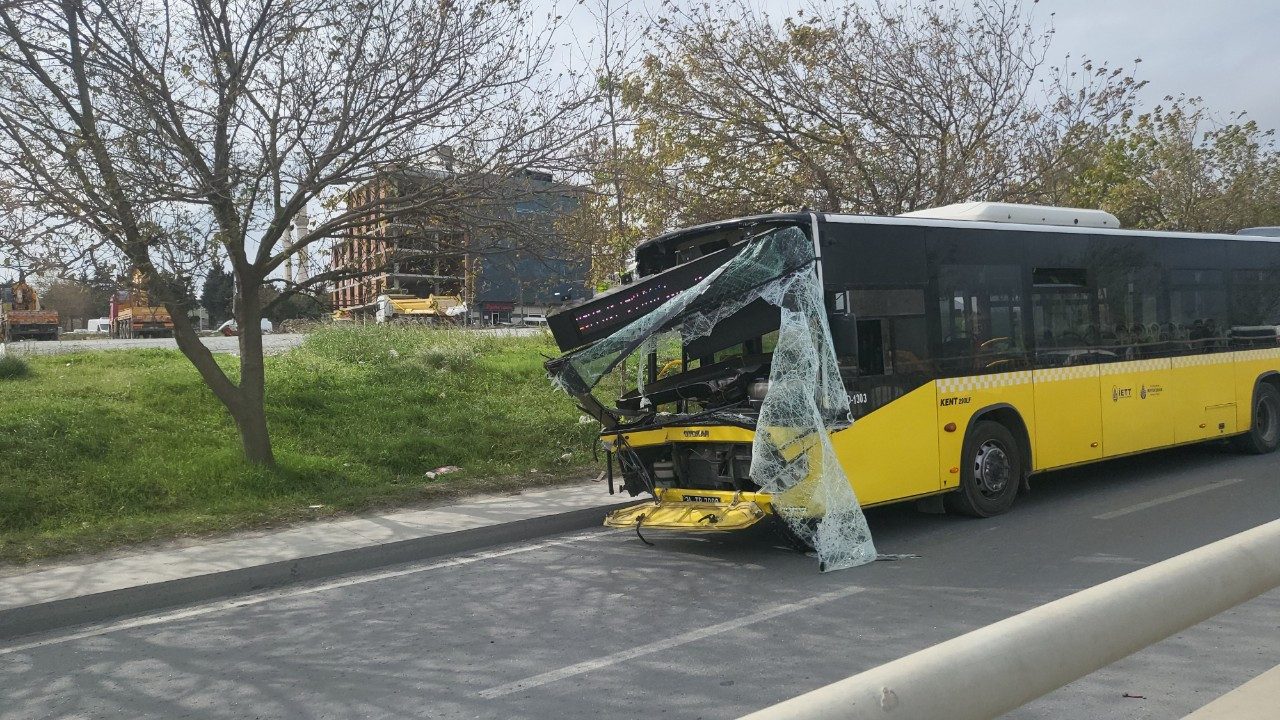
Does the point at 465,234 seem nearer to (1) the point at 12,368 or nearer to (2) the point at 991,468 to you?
(2) the point at 991,468

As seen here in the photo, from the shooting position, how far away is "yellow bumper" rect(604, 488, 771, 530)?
7.63 metres

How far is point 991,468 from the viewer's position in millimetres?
9414

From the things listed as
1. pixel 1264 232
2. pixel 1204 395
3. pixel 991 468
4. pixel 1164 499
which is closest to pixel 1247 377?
pixel 1204 395

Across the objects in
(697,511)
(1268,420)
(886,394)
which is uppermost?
(886,394)

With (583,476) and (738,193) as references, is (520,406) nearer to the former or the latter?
(583,476)

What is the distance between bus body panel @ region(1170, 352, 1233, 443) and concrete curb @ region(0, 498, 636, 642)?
712 cm

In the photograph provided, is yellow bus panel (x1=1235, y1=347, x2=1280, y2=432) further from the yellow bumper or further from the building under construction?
the building under construction

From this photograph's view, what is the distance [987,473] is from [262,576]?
21.6 ft

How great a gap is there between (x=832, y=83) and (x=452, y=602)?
39.6 feet

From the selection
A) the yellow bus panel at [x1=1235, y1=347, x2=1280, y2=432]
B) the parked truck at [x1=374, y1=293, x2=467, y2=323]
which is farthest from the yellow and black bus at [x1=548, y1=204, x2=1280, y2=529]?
the parked truck at [x1=374, y1=293, x2=467, y2=323]

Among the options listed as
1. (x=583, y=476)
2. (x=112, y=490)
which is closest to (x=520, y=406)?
(x=583, y=476)

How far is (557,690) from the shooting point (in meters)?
5.08

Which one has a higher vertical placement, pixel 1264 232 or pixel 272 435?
pixel 1264 232

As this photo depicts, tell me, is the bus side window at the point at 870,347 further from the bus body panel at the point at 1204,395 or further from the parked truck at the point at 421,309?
the parked truck at the point at 421,309
